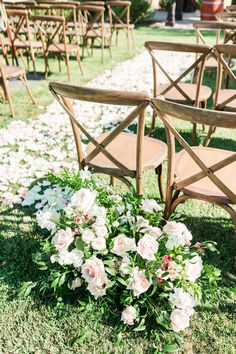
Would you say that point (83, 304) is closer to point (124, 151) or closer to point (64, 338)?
point (64, 338)

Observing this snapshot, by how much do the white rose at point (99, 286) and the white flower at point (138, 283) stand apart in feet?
0.40

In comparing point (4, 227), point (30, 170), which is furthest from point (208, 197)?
point (30, 170)

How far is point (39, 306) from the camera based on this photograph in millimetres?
2029

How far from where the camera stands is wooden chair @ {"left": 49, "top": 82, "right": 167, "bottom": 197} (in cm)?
184

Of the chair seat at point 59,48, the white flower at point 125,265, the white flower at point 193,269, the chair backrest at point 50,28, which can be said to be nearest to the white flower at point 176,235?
the white flower at point 193,269

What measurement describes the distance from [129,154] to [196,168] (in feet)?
1.49

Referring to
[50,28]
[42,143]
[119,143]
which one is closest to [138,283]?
[119,143]

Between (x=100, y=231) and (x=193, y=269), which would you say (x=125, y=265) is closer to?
(x=100, y=231)

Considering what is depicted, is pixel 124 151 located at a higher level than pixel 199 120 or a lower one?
lower

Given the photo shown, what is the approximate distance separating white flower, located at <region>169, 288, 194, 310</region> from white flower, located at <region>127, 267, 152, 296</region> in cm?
13

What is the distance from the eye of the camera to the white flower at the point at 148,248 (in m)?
1.84

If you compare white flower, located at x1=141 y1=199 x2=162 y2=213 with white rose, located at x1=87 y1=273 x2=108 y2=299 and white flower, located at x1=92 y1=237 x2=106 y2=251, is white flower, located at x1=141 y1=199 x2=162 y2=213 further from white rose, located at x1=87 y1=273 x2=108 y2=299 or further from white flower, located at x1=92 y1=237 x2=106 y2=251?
white rose, located at x1=87 y1=273 x2=108 y2=299

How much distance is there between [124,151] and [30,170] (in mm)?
1252

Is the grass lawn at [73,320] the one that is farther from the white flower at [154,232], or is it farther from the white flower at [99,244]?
the white flower at [154,232]
